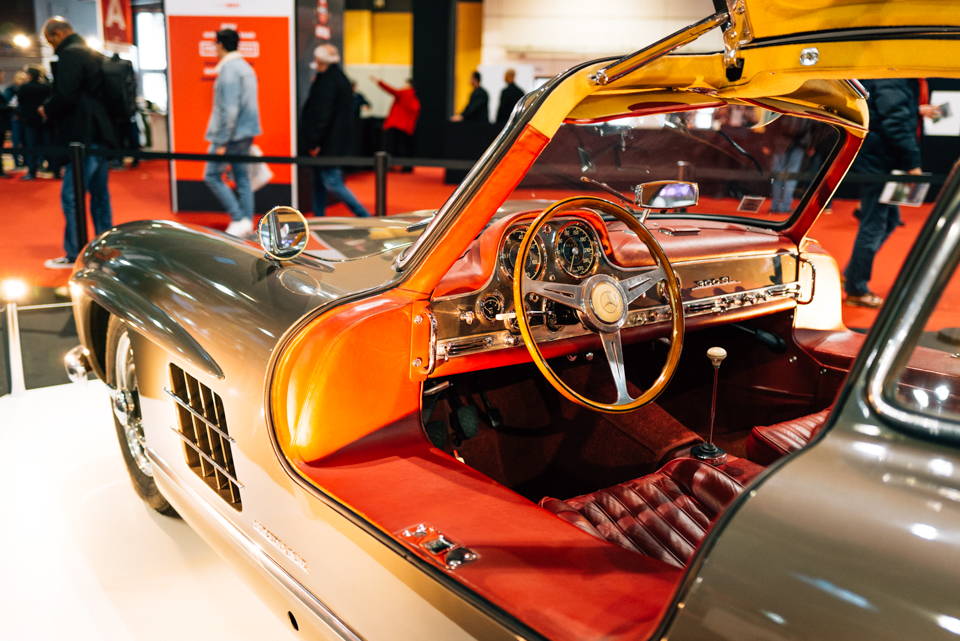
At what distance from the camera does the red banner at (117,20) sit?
12.8 meters

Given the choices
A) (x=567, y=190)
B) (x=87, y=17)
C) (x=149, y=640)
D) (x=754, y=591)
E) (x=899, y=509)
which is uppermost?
(x=87, y=17)

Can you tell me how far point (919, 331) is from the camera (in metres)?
0.84

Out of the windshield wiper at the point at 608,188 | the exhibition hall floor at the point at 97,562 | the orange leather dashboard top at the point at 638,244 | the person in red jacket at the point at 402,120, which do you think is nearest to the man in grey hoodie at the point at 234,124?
the exhibition hall floor at the point at 97,562

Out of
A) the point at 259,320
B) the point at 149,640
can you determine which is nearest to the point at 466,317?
the point at 259,320

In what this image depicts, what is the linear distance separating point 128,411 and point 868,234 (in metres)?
5.03

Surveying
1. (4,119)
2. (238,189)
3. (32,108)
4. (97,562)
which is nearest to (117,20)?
(4,119)

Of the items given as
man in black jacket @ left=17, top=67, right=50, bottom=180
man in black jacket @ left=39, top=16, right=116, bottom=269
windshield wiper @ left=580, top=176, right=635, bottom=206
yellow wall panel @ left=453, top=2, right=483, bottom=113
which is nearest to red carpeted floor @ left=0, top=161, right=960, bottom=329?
man in black jacket @ left=39, top=16, right=116, bottom=269

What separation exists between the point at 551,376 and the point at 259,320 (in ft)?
2.25

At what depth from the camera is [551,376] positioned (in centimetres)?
175

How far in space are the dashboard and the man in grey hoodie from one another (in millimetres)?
5132

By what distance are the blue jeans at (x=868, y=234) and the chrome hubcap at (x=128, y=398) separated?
492 cm

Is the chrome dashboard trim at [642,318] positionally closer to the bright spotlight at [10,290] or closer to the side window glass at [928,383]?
the side window glass at [928,383]

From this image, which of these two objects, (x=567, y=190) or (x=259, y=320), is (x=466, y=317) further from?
(x=567, y=190)

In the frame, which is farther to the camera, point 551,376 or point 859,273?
point 859,273
